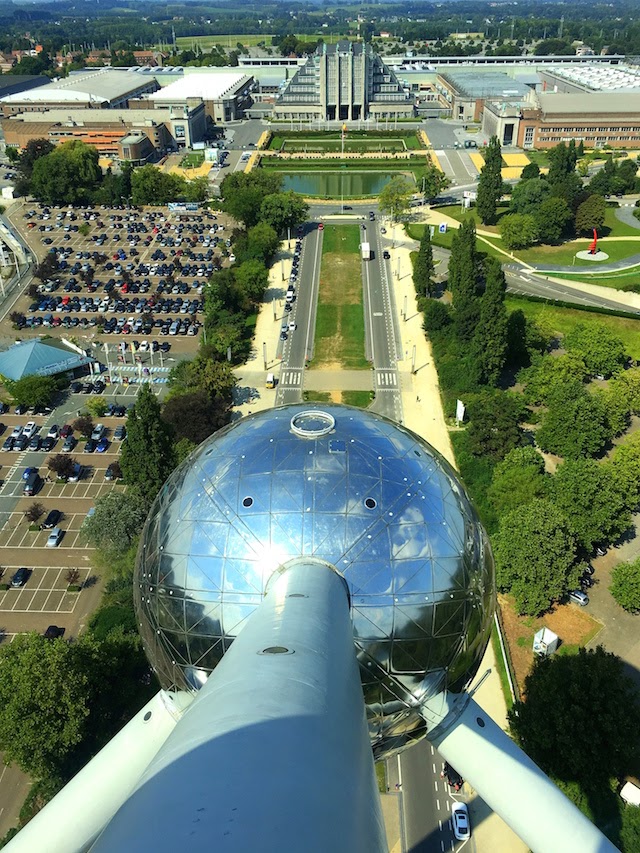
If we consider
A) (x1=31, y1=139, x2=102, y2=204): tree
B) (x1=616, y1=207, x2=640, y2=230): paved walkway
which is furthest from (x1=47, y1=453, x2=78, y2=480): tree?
(x1=616, y1=207, x2=640, y2=230): paved walkway

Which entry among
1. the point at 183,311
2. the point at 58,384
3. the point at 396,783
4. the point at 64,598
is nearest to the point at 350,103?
the point at 183,311

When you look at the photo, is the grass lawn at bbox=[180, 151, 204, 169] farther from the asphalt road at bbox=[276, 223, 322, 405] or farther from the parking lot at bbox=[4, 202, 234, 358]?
the asphalt road at bbox=[276, 223, 322, 405]

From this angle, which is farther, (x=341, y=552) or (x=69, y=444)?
(x=69, y=444)

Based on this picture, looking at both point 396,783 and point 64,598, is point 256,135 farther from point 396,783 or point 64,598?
point 396,783

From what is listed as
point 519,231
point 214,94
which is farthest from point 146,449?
point 214,94

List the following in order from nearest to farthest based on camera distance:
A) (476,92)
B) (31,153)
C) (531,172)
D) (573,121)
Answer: (531,172)
(31,153)
(573,121)
(476,92)

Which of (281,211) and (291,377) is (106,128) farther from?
(291,377)

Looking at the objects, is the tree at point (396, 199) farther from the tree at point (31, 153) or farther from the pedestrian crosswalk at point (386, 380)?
the tree at point (31, 153)
